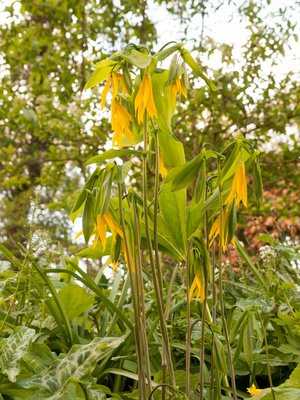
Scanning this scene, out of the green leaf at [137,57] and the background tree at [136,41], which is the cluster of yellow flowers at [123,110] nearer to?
the green leaf at [137,57]

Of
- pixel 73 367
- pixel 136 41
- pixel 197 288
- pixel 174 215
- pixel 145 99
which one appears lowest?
pixel 73 367

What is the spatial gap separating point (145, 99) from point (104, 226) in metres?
0.18

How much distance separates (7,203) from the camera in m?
7.23

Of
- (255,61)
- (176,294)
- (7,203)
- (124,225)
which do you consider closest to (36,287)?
(176,294)

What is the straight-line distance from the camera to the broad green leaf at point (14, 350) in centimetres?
79

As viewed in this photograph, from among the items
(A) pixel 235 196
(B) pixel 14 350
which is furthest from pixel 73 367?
(A) pixel 235 196

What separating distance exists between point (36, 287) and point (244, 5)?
275 centimetres

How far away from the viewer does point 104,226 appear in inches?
31.6

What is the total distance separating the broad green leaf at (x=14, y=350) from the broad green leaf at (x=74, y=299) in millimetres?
A: 249

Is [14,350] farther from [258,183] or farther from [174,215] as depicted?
[258,183]

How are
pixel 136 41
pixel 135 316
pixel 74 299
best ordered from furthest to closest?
1. pixel 136 41
2. pixel 74 299
3. pixel 135 316

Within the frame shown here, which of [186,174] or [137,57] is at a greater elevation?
[137,57]

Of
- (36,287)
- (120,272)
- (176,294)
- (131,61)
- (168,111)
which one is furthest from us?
(120,272)

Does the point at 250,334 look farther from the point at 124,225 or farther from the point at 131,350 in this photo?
the point at 124,225
